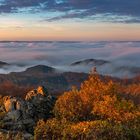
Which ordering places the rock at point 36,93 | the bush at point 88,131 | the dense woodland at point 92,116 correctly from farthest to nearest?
1. the rock at point 36,93
2. the dense woodland at point 92,116
3. the bush at point 88,131

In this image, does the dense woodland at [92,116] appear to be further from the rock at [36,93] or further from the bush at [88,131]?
the rock at [36,93]

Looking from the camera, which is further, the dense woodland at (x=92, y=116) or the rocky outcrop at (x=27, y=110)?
the rocky outcrop at (x=27, y=110)

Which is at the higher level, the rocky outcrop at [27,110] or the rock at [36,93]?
the rock at [36,93]

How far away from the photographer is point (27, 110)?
4259 centimetres

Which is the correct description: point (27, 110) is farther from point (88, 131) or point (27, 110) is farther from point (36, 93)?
point (88, 131)

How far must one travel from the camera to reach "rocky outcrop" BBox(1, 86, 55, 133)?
1608 inches

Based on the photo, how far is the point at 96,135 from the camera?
1366 inches

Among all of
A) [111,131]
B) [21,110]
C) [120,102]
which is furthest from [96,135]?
[21,110]

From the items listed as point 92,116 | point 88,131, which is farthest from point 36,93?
point 88,131

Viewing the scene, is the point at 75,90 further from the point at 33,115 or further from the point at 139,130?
the point at 139,130

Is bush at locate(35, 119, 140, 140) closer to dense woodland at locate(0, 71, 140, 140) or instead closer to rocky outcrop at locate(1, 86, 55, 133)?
dense woodland at locate(0, 71, 140, 140)


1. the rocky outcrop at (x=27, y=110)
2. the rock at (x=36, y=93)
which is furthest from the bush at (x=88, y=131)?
the rock at (x=36, y=93)

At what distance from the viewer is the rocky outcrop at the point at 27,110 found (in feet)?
134

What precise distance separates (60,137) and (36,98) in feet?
28.2
